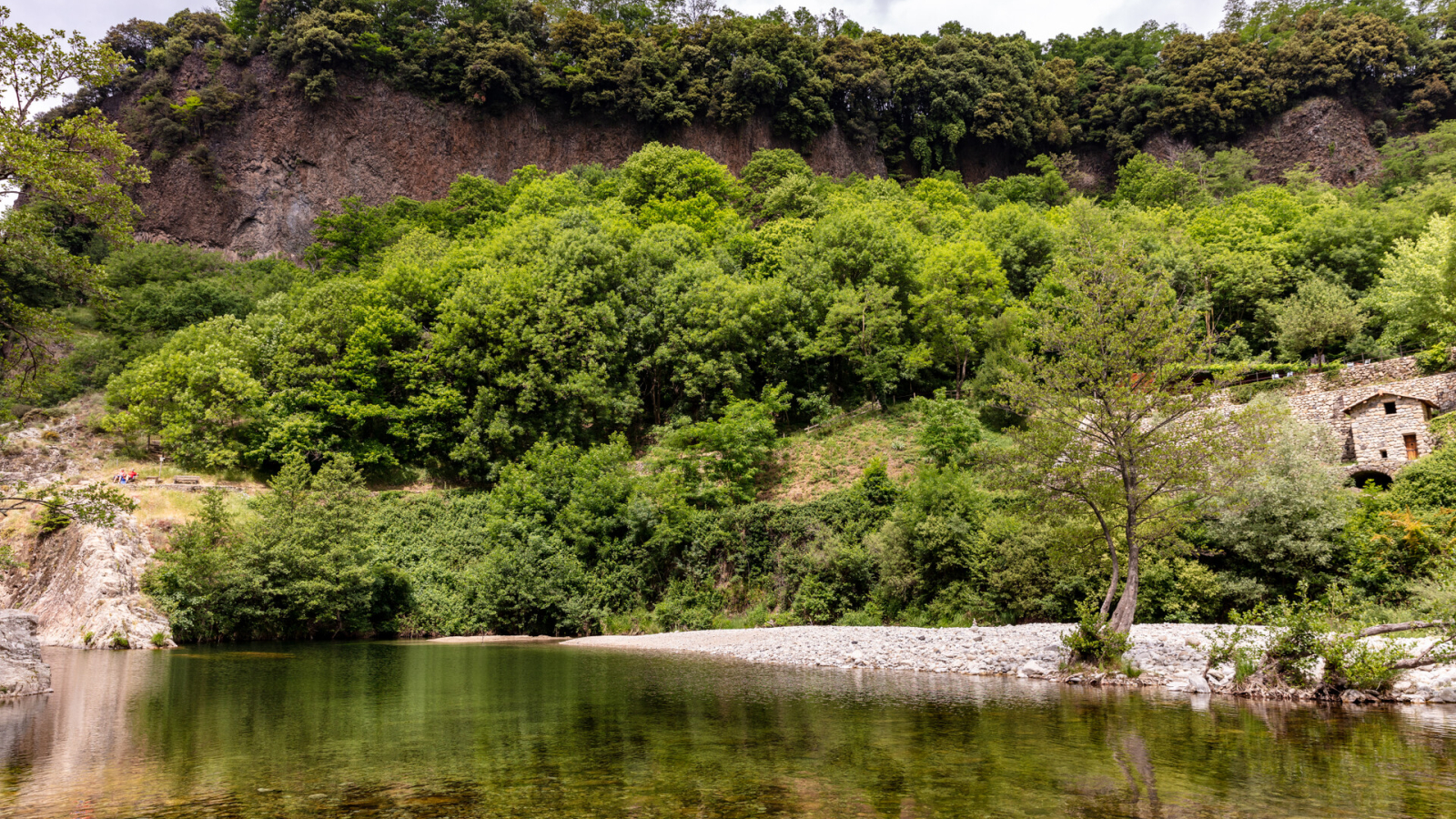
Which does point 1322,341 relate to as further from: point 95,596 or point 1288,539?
point 95,596

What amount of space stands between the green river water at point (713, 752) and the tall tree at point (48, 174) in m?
7.24

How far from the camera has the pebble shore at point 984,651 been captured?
51.8ft

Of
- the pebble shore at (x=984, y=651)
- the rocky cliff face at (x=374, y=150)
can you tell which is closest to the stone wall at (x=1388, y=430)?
the pebble shore at (x=984, y=651)

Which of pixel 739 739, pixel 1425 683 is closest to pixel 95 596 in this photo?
pixel 739 739

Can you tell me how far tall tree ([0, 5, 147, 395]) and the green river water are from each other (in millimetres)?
7235

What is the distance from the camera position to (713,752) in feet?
36.8

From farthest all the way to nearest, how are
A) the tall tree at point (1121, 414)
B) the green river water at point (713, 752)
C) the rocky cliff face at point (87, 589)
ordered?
the rocky cliff face at point (87, 589), the tall tree at point (1121, 414), the green river water at point (713, 752)

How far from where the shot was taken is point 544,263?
4859 centimetres

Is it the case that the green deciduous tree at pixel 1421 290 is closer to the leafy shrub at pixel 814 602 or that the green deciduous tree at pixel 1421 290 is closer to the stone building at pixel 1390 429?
the stone building at pixel 1390 429

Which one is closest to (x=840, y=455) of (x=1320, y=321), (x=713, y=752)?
(x=1320, y=321)

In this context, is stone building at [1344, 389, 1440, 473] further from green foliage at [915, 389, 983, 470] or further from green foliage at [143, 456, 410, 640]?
green foliage at [143, 456, 410, 640]

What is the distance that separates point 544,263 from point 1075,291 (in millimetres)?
34925

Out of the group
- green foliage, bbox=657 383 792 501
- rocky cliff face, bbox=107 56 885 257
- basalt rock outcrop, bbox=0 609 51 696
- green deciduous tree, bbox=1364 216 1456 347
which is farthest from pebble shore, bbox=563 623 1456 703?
rocky cliff face, bbox=107 56 885 257

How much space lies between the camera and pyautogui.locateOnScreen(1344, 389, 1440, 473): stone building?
31047 millimetres
